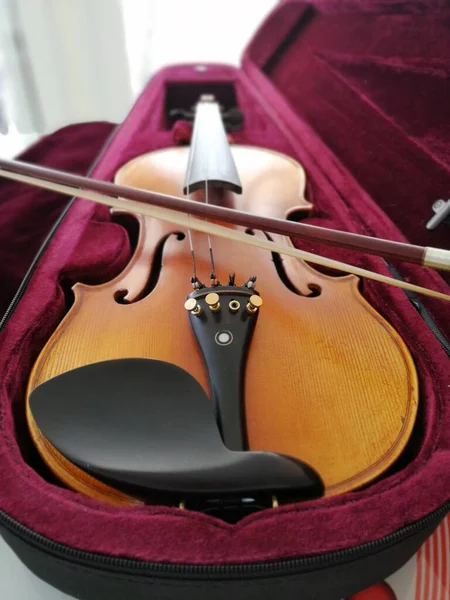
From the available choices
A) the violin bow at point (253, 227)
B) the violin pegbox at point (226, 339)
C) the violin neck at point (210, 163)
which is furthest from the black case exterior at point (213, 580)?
the violin neck at point (210, 163)

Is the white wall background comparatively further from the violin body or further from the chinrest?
the chinrest

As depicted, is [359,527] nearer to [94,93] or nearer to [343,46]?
[343,46]

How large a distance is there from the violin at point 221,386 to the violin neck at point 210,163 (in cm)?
17

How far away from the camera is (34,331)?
690mm

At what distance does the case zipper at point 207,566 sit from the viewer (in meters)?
0.45

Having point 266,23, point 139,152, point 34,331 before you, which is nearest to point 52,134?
point 139,152

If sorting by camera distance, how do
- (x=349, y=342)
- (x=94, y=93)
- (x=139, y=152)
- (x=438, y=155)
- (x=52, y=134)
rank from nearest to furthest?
(x=349, y=342)
(x=438, y=155)
(x=139, y=152)
(x=52, y=134)
(x=94, y=93)

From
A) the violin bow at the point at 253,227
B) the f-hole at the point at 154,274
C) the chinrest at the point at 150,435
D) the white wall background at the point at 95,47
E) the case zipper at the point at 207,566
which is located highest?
the white wall background at the point at 95,47

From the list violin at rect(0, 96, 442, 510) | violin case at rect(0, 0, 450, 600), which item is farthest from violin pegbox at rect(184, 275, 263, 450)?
violin case at rect(0, 0, 450, 600)

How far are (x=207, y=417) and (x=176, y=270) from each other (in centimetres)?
32

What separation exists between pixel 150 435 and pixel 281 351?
0.21 m

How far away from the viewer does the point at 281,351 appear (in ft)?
2.02

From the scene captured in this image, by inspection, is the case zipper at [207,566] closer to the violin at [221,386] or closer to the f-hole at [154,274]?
the violin at [221,386]

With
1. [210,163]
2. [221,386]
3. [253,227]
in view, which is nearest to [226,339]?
[221,386]
